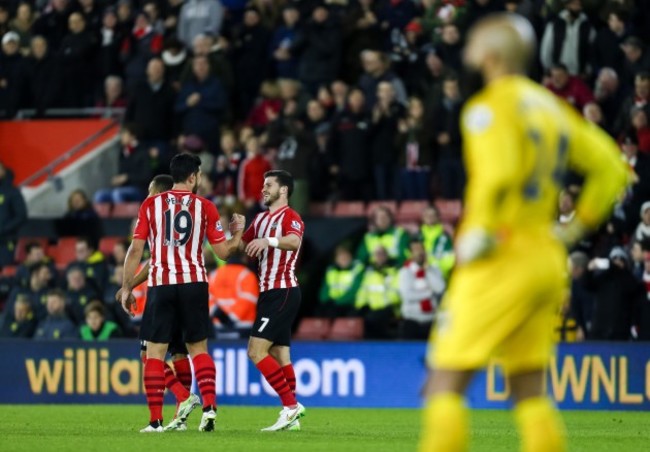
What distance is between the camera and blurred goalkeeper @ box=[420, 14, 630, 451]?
6473 millimetres

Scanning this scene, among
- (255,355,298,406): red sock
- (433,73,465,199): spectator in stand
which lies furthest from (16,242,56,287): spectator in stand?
(255,355,298,406): red sock

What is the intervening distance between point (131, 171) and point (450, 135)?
16.0ft

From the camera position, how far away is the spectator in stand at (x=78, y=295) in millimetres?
19688

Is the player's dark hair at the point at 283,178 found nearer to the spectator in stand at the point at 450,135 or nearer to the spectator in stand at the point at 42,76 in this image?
the spectator in stand at the point at 450,135

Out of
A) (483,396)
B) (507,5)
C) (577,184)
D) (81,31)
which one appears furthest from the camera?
(81,31)

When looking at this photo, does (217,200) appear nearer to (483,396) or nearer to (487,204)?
(483,396)

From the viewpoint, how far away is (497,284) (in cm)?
653

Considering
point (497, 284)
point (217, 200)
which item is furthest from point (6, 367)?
point (497, 284)

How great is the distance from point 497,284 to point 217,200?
14436 millimetres

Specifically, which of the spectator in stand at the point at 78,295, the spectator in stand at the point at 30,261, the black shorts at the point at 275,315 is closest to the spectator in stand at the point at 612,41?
the spectator in stand at the point at 78,295

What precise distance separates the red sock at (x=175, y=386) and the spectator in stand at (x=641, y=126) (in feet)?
26.9

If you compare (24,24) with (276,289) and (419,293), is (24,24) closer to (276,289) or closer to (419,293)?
(419,293)


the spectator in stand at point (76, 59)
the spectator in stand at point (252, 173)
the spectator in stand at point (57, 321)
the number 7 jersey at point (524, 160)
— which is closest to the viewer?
the number 7 jersey at point (524, 160)

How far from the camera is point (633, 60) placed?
19.7m
